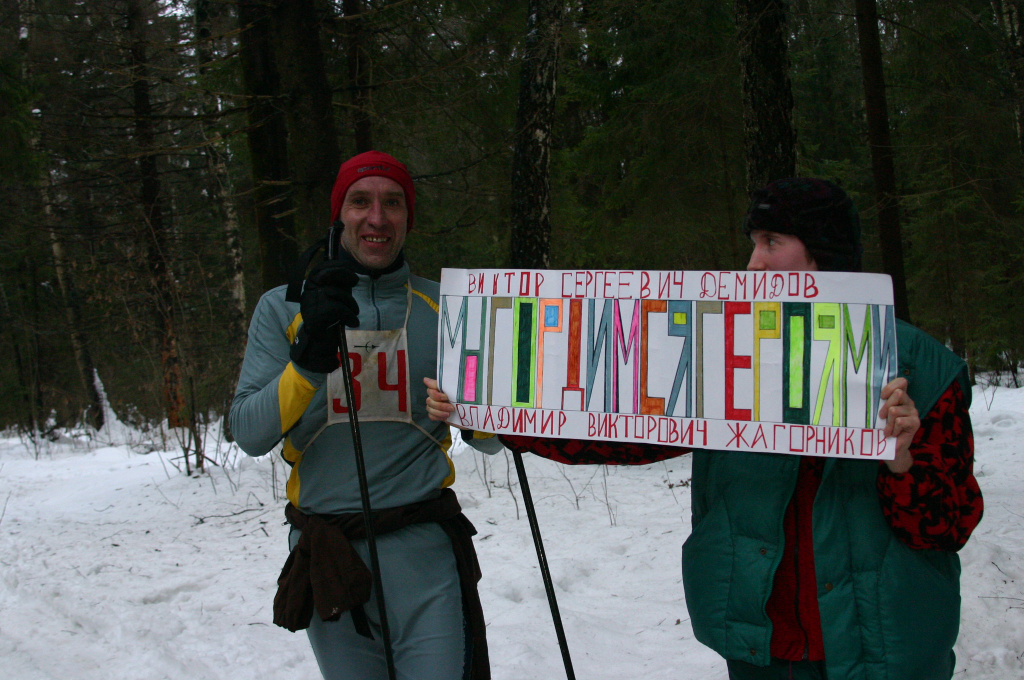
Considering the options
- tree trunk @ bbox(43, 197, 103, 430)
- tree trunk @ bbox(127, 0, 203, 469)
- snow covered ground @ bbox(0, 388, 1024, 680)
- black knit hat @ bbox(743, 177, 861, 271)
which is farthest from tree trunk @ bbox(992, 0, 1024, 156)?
tree trunk @ bbox(43, 197, 103, 430)

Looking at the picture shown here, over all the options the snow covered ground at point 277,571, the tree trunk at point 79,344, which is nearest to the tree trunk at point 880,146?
the snow covered ground at point 277,571

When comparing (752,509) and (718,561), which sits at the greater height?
(752,509)

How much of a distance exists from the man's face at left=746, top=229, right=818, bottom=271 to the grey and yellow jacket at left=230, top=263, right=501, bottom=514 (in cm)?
97

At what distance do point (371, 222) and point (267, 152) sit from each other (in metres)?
5.77

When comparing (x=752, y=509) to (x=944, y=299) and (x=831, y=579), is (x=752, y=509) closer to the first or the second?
(x=831, y=579)

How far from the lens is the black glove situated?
1.87 m

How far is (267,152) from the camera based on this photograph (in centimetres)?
734

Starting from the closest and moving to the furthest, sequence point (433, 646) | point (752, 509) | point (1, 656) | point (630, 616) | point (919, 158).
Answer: point (752, 509) → point (433, 646) → point (1, 656) → point (630, 616) → point (919, 158)

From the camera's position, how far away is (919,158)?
1252 centimetres

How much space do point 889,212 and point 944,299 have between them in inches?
321

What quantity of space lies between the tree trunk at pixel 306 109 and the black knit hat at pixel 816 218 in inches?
184

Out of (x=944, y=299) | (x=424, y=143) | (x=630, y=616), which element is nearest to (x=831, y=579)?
(x=630, y=616)

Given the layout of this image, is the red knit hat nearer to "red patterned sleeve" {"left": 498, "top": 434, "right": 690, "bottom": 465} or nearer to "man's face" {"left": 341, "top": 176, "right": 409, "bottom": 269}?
"man's face" {"left": 341, "top": 176, "right": 409, "bottom": 269}

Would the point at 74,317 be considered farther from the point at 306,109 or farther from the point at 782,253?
the point at 782,253
